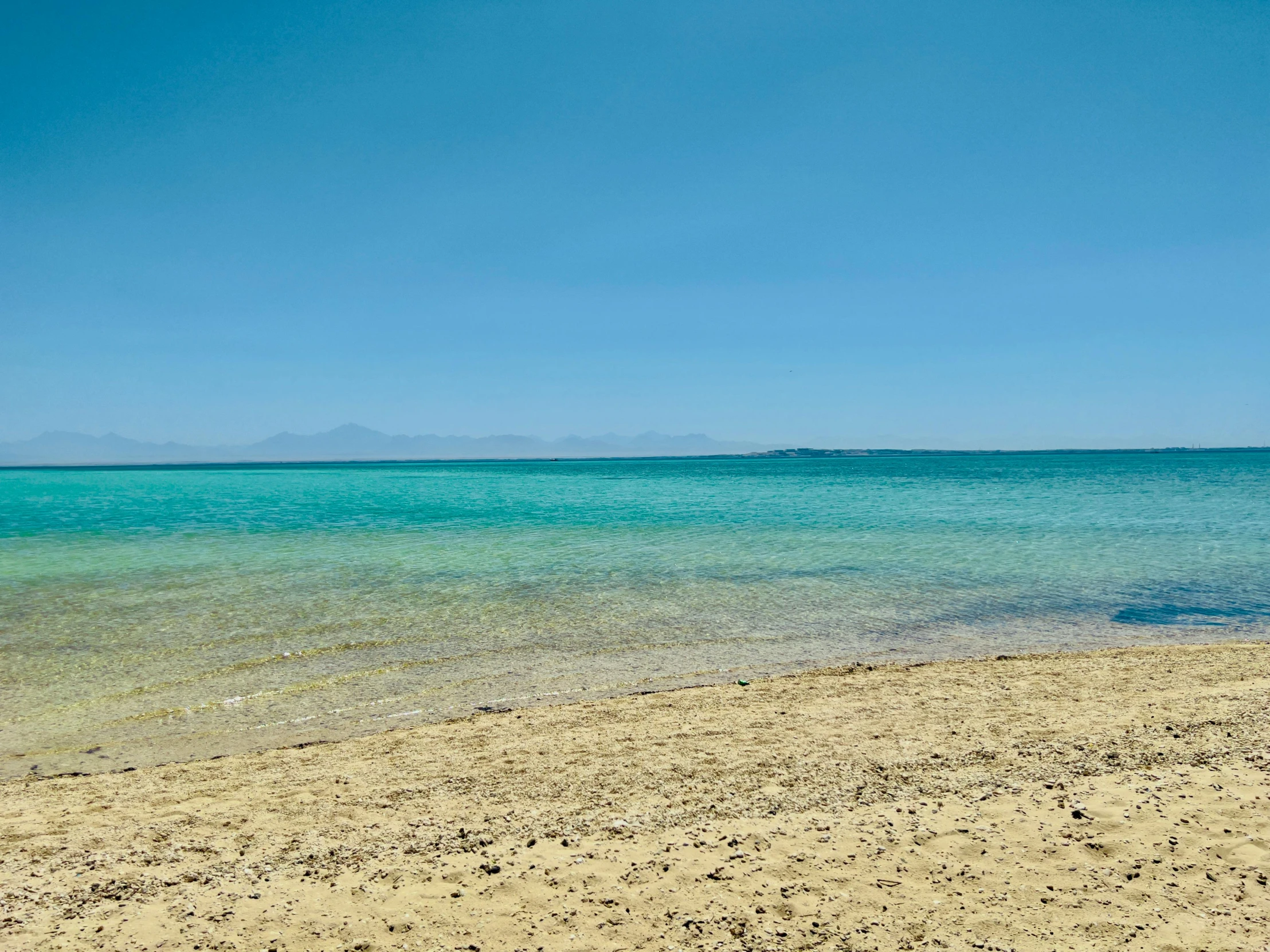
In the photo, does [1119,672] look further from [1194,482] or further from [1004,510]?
[1194,482]

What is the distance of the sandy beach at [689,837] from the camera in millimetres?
4211

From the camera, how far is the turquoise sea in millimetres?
9312

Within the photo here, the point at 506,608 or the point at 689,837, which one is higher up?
the point at 689,837

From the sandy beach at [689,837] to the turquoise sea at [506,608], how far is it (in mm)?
1780

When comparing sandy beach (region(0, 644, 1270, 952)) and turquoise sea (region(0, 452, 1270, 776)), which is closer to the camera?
sandy beach (region(0, 644, 1270, 952))

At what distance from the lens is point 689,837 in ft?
17.1

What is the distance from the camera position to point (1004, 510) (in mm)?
36312

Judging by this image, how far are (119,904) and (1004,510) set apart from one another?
38.8 metres

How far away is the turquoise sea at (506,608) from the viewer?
9312 millimetres

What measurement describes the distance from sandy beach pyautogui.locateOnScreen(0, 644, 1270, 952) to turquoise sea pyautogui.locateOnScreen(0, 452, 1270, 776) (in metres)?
1.78

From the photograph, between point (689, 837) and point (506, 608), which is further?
point (506, 608)

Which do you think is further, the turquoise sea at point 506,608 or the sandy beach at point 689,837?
the turquoise sea at point 506,608

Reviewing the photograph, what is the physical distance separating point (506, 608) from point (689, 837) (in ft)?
31.9

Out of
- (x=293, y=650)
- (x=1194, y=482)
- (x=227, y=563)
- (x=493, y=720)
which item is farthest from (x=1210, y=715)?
(x=1194, y=482)
